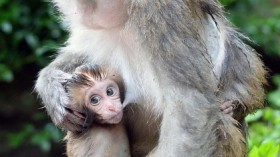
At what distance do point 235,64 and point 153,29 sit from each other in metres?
0.81

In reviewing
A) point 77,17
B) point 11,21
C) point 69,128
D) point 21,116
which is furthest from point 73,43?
point 21,116

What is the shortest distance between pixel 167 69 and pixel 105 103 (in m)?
0.48

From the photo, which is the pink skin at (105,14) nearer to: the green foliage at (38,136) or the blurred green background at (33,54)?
the blurred green background at (33,54)

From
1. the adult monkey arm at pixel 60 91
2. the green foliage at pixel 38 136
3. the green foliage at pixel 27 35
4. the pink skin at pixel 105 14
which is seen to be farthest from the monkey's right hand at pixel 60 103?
the green foliage at pixel 38 136

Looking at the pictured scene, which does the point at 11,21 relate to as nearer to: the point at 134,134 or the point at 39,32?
the point at 39,32

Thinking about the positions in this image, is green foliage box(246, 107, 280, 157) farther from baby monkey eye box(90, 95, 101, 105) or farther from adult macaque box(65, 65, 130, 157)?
baby monkey eye box(90, 95, 101, 105)

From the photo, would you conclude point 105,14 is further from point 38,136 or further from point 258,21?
point 258,21

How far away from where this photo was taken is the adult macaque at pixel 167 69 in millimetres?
4148

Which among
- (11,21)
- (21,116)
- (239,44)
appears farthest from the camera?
(21,116)

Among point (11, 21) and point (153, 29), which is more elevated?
point (153, 29)

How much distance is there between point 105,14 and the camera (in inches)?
177

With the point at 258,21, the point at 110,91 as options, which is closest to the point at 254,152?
the point at 110,91

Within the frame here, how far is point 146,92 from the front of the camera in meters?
4.52

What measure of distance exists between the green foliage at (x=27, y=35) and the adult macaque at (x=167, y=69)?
355cm
